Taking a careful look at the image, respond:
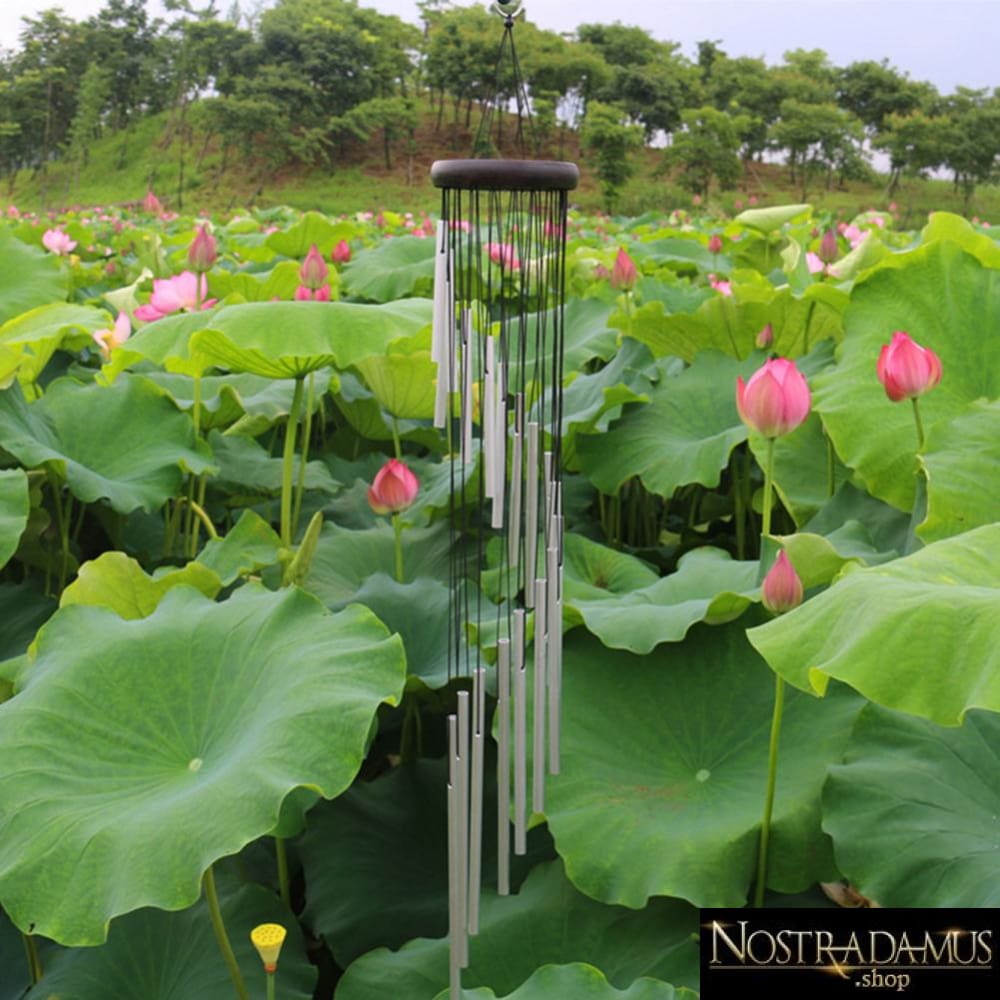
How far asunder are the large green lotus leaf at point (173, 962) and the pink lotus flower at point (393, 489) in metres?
0.44

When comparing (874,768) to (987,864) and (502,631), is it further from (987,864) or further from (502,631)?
(502,631)

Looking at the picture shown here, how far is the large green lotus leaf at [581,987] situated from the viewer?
0.83 metres

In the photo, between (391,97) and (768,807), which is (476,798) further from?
(391,97)

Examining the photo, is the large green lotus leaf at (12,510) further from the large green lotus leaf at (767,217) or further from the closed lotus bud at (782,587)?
the large green lotus leaf at (767,217)

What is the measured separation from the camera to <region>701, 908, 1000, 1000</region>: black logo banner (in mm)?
738

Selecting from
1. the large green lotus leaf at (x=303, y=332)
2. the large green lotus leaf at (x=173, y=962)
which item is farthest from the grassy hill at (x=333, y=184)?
the large green lotus leaf at (x=173, y=962)

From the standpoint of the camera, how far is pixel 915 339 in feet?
4.66

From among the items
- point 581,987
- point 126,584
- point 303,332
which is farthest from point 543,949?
point 303,332

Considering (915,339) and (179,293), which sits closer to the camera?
(915,339)

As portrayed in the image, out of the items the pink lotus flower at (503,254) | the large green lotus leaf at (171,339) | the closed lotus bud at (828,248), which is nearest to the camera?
the pink lotus flower at (503,254)

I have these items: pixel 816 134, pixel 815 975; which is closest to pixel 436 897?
pixel 815 975

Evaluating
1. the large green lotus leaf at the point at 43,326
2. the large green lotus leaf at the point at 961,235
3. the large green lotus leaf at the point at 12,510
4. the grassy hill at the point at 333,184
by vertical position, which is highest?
the large green lotus leaf at the point at 961,235

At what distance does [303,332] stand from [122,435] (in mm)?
452

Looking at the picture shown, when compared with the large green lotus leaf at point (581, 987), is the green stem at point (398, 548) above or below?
above
